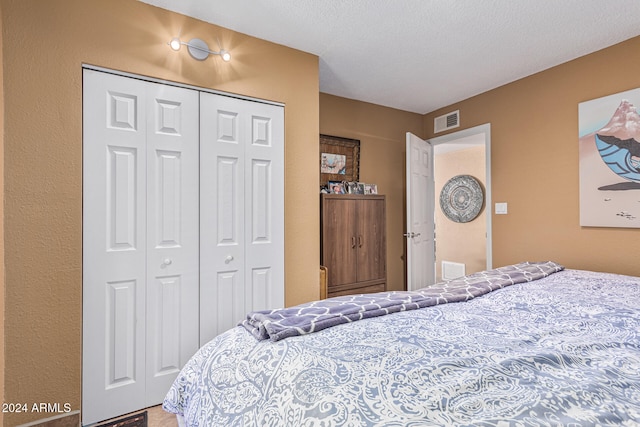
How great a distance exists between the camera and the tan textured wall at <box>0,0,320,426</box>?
165cm

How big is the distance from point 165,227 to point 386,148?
2.81m

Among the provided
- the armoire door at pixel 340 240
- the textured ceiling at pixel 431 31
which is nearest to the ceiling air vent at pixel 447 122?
the textured ceiling at pixel 431 31

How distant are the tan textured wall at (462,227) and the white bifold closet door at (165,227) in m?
3.54

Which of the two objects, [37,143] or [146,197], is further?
[146,197]

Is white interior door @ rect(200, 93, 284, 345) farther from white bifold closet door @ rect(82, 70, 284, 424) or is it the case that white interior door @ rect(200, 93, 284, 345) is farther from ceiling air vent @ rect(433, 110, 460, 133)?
ceiling air vent @ rect(433, 110, 460, 133)

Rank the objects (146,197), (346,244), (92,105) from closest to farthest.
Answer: (92,105) → (146,197) → (346,244)

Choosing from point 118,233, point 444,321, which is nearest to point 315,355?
point 444,321

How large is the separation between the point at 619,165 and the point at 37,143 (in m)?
3.86

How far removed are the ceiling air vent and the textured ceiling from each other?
0.62 metres

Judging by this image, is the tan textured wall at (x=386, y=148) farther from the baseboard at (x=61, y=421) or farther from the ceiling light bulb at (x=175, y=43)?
the baseboard at (x=61, y=421)

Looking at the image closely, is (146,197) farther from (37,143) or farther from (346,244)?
(346,244)

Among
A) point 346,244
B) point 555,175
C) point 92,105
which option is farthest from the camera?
point 346,244

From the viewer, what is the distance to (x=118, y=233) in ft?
6.17

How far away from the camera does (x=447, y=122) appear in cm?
386
